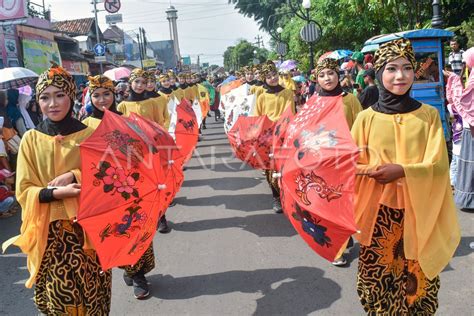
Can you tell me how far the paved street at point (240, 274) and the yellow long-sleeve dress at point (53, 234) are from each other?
1092 mm

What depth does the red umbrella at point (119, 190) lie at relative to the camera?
264cm

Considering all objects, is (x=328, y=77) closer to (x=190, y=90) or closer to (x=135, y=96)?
(x=135, y=96)

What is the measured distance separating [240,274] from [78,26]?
1525 inches

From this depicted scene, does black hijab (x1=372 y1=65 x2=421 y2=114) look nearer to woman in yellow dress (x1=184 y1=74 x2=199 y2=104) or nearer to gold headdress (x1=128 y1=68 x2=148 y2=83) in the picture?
gold headdress (x1=128 y1=68 x2=148 y2=83)

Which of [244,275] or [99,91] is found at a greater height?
[99,91]

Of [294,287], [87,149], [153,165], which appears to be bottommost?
[294,287]

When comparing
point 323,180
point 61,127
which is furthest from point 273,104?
point 61,127

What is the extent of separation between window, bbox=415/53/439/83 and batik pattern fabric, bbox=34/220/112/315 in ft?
25.4

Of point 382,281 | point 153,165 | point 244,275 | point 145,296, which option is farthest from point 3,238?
point 382,281

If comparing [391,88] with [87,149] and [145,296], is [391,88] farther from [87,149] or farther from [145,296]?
[145,296]

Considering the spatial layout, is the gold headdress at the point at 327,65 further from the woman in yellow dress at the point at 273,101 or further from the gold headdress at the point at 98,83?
the gold headdress at the point at 98,83

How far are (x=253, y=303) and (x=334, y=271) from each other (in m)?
0.92

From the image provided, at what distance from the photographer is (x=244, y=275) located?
4.25m

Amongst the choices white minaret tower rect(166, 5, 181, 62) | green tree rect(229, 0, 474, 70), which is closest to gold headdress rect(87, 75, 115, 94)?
green tree rect(229, 0, 474, 70)
